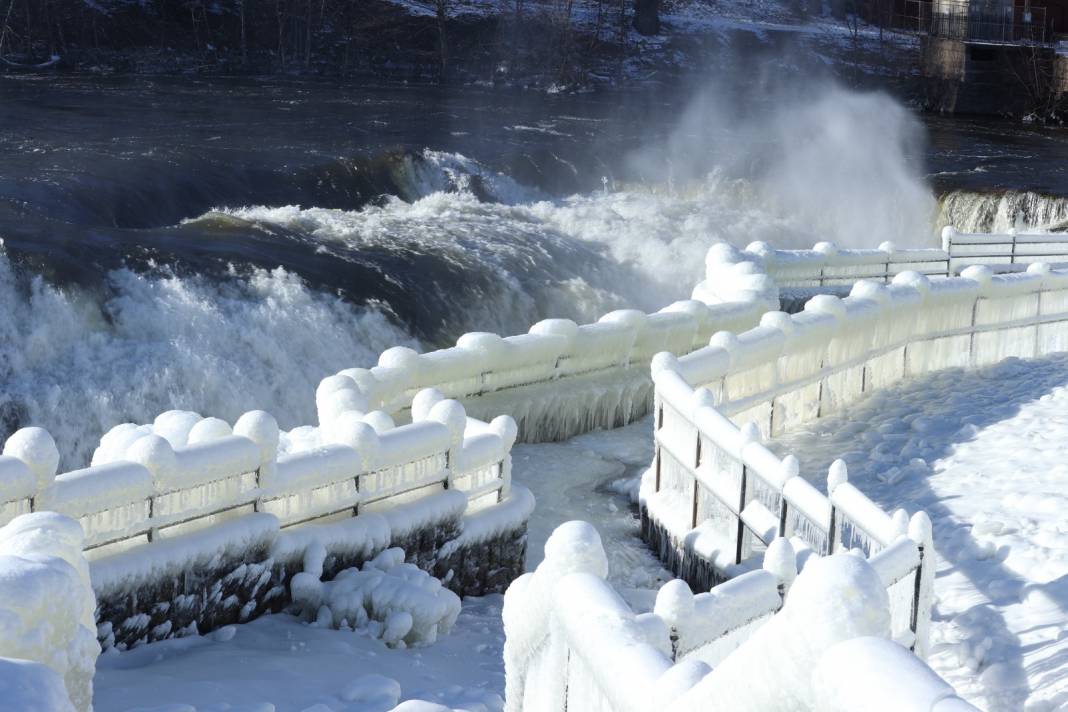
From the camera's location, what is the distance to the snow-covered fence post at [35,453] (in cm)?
760

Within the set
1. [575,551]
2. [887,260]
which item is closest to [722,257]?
[887,260]

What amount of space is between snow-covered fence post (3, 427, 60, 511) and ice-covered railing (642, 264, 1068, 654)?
4222mm

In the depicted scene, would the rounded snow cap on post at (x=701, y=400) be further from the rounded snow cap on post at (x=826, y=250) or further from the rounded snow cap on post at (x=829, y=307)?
the rounded snow cap on post at (x=826, y=250)

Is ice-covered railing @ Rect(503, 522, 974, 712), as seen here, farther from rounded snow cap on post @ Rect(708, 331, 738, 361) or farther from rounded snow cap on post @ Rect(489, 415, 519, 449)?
rounded snow cap on post @ Rect(708, 331, 738, 361)

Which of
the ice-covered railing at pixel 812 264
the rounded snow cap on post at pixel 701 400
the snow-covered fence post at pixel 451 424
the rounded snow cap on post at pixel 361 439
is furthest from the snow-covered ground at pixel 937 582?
the ice-covered railing at pixel 812 264

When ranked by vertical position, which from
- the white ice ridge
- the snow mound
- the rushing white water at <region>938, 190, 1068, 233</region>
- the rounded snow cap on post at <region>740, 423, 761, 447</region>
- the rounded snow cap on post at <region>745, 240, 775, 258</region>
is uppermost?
the white ice ridge

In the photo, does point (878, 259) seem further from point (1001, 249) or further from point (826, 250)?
point (1001, 249)

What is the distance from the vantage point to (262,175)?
27.8m

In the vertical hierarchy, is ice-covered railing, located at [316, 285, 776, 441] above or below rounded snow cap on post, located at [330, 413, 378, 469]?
below

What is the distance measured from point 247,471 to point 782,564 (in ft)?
11.2

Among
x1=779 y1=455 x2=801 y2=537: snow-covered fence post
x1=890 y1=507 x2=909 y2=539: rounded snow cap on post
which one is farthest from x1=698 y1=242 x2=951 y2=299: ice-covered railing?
x1=890 y1=507 x2=909 y2=539: rounded snow cap on post

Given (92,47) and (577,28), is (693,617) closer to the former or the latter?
(92,47)

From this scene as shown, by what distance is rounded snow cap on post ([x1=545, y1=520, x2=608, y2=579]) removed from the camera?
18.0ft

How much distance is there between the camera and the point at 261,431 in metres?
8.54
